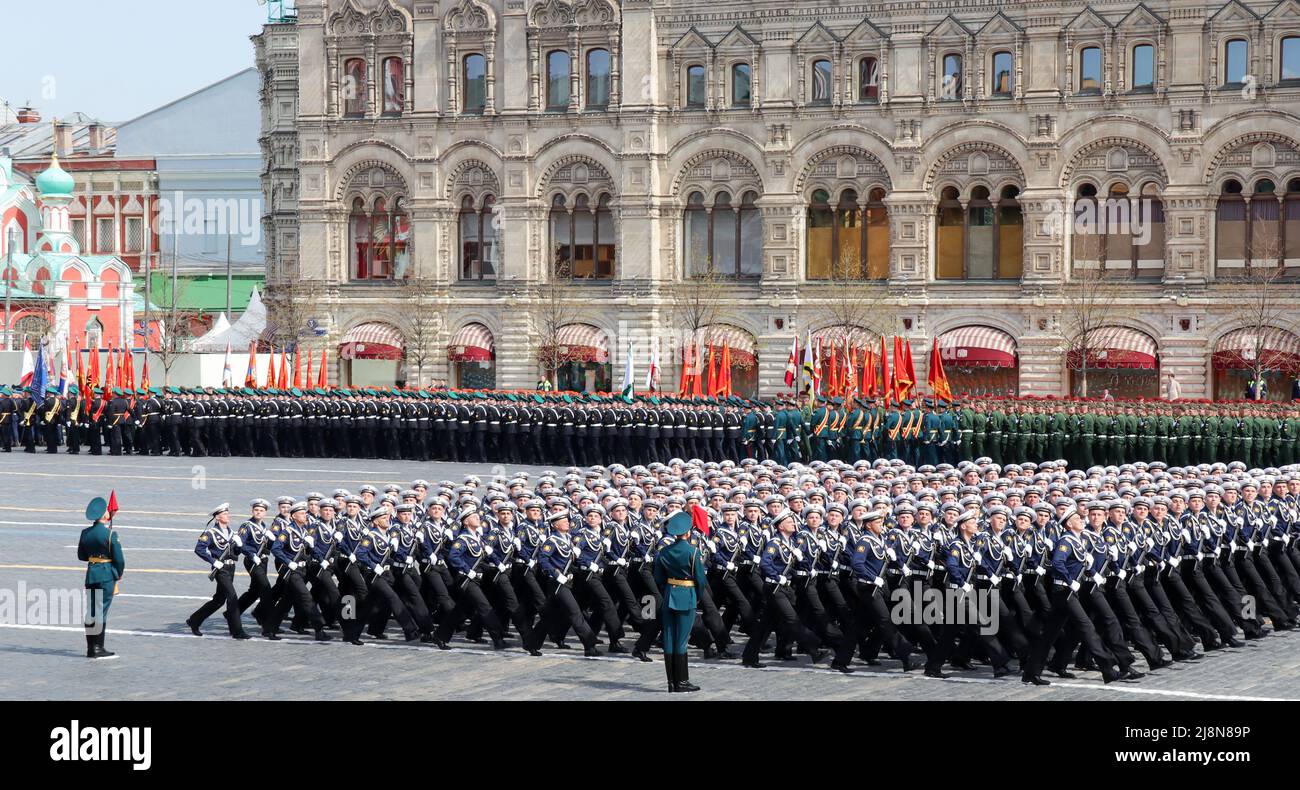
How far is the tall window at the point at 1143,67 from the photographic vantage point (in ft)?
142

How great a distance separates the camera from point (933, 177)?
1774 inches

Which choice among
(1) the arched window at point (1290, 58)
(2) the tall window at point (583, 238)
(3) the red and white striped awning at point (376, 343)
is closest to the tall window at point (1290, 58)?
(1) the arched window at point (1290, 58)

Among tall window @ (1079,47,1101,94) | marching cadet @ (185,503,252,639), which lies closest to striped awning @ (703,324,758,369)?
tall window @ (1079,47,1101,94)

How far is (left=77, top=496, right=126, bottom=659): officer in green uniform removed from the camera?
15750mm

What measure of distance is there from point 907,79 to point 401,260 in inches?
565

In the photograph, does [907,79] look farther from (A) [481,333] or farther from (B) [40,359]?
(B) [40,359]

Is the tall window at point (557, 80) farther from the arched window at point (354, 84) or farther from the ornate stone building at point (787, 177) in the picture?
the arched window at point (354, 84)

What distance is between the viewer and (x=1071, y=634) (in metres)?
15.1


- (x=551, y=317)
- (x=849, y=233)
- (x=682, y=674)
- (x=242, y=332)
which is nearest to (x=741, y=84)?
(x=849, y=233)

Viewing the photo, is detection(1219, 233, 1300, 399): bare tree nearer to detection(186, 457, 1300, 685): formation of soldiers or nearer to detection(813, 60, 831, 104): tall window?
detection(813, 60, 831, 104): tall window

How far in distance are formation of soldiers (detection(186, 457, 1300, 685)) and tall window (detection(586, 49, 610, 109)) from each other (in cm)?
3059

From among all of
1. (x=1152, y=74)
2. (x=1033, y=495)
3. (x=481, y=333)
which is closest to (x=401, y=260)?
(x=481, y=333)

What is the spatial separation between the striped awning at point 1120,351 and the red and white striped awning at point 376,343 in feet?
57.3

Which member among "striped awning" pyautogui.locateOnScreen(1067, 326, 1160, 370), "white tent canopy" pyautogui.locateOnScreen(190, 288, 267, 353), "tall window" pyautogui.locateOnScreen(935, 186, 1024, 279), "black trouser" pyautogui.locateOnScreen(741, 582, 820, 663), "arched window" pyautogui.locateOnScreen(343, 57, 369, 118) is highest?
"arched window" pyautogui.locateOnScreen(343, 57, 369, 118)
